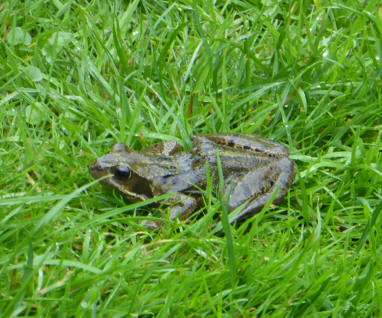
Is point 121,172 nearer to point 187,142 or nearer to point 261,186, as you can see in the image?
point 187,142

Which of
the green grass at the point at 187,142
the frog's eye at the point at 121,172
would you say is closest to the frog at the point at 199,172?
the frog's eye at the point at 121,172

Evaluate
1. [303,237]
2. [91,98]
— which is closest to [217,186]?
[303,237]

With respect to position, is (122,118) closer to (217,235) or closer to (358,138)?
(217,235)

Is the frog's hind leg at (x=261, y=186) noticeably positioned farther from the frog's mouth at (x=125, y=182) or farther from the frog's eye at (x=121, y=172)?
the frog's eye at (x=121, y=172)

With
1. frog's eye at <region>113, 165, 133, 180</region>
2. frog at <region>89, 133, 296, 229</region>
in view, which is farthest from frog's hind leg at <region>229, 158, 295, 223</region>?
frog's eye at <region>113, 165, 133, 180</region>

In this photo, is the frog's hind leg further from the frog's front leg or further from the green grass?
the frog's front leg

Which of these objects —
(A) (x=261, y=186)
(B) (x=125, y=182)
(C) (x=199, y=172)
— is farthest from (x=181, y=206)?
(A) (x=261, y=186)
